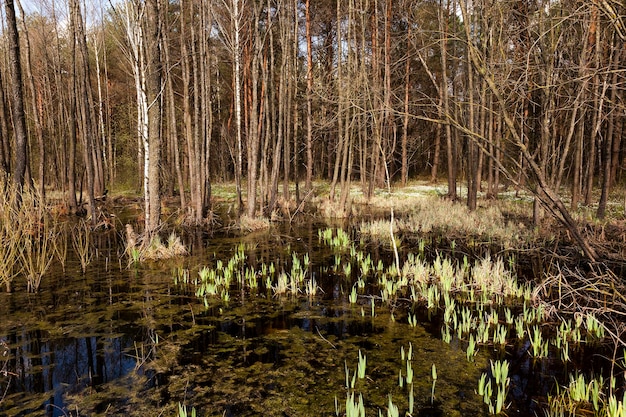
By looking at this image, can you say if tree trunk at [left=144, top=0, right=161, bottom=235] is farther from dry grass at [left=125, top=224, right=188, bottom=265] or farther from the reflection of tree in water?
the reflection of tree in water

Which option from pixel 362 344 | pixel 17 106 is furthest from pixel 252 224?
pixel 362 344

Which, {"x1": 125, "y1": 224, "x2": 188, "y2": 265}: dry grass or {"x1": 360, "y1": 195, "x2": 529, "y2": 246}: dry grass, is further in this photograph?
{"x1": 360, "y1": 195, "x2": 529, "y2": 246}: dry grass

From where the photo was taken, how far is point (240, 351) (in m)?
4.34

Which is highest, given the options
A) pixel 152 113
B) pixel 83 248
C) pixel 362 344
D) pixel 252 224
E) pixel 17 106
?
pixel 17 106

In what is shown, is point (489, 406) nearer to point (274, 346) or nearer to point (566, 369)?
point (566, 369)

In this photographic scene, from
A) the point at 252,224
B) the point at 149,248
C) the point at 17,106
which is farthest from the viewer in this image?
the point at 252,224

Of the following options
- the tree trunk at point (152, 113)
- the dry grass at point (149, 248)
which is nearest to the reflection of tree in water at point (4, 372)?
the dry grass at point (149, 248)

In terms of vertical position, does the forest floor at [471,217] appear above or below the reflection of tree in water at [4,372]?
above

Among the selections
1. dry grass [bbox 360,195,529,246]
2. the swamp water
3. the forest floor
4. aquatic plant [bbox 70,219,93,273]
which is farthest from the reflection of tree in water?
dry grass [bbox 360,195,529,246]

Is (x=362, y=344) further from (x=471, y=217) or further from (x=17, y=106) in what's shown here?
(x=17, y=106)

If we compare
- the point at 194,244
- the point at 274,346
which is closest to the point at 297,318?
the point at 274,346

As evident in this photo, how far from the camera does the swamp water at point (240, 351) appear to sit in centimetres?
337

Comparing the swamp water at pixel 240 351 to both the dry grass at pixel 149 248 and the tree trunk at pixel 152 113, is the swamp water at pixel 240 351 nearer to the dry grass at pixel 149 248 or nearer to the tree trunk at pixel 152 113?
the dry grass at pixel 149 248

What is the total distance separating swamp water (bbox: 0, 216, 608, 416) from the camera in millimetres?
3371
